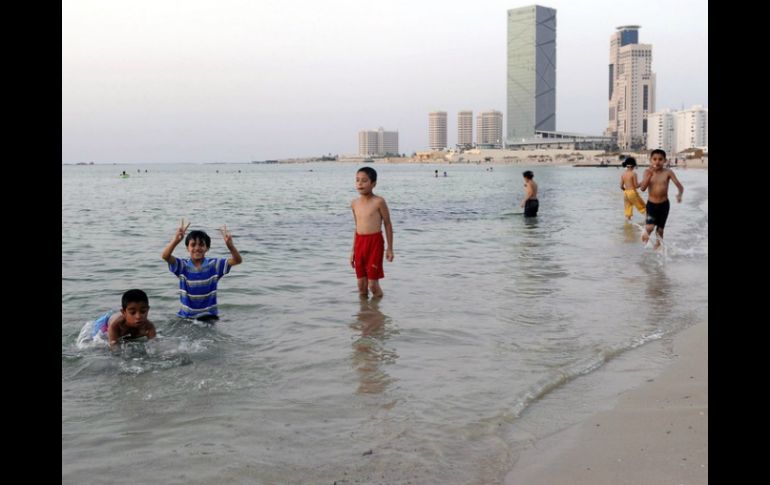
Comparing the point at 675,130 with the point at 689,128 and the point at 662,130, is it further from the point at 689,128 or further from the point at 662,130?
the point at 689,128

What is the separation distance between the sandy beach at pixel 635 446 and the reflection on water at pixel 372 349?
4.61 ft

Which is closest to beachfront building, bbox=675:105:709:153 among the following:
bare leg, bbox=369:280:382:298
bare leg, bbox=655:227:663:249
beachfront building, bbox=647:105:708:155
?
beachfront building, bbox=647:105:708:155

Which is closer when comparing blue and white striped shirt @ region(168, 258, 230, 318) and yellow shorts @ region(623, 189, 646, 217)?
blue and white striped shirt @ region(168, 258, 230, 318)

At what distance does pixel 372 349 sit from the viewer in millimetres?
5543

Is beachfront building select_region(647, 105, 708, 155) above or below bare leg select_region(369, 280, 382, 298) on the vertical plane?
above

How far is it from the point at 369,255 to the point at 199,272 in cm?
214

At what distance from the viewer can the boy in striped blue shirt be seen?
19.9 feet

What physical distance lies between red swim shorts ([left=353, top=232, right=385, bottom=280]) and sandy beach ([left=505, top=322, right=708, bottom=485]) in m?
3.82

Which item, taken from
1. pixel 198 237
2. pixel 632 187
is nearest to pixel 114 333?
pixel 198 237

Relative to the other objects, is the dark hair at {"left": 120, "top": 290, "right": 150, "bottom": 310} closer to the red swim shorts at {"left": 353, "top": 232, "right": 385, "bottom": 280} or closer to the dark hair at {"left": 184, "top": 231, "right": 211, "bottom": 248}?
the dark hair at {"left": 184, "top": 231, "right": 211, "bottom": 248}
